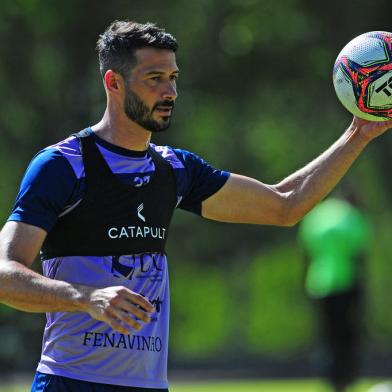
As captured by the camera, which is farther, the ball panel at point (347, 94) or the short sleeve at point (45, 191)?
the ball panel at point (347, 94)

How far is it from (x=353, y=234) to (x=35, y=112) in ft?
41.9

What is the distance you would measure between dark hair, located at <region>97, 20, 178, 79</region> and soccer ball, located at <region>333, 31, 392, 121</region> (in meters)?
0.96

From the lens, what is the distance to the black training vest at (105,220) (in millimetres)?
4766

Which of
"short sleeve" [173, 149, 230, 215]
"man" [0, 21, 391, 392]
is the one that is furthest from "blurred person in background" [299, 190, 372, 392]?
"man" [0, 21, 391, 392]

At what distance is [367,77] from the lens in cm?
545

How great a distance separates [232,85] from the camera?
76.4ft

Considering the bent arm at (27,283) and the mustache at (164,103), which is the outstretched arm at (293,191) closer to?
the mustache at (164,103)

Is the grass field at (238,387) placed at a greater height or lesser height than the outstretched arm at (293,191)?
greater

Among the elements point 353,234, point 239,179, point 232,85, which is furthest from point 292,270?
point 239,179

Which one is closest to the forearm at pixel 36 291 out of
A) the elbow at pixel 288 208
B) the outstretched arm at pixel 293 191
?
the outstretched arm at pixel 293 191

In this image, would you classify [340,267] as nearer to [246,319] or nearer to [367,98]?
[367,98]

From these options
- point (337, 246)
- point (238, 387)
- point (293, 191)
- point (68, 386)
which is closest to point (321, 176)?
point (293, 191)

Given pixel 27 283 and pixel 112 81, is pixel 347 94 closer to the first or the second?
pixel 112 81

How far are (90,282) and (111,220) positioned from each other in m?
→ 0.29
